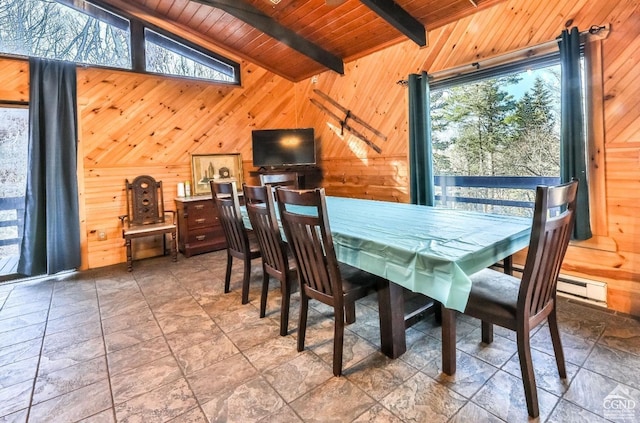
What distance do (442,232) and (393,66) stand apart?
9.33 ft

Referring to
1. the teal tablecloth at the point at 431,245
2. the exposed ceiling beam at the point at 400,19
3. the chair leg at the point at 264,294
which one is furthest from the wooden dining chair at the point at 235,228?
the exposed ceiling beam at the point at 400,19

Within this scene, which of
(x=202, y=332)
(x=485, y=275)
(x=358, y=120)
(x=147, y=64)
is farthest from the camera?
(x=358, y=120)

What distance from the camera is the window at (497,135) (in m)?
2.93

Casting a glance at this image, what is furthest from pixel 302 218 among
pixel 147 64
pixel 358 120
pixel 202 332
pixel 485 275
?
pixel 147 64

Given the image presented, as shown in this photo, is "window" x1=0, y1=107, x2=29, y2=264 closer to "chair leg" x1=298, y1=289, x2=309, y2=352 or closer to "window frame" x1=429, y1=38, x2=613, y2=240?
"chair leg" x1=298, y1=289, x2=309, y2=352

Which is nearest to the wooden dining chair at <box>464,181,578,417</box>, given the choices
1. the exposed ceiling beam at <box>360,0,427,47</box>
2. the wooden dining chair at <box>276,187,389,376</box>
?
the wooden dining chair at <box>276,187,389,376</box>

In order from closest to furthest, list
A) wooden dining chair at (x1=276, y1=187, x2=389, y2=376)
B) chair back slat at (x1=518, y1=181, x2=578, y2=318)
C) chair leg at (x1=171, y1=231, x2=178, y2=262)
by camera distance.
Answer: chair back slat at (x1=518, y1=181, x2=578, y2=318) < wooden dining chair at (x1=276, y1=187, x2=389, y2=376) < chair leg at (x1=171, y1=231, x2=178, y2=262)

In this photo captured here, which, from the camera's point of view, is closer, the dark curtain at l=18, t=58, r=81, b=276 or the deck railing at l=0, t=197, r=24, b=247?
the dark curtain at l=18, t=58, r=81, b=276

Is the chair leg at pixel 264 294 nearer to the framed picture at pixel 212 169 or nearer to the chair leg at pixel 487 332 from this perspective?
the chair leg at pixel 487 332

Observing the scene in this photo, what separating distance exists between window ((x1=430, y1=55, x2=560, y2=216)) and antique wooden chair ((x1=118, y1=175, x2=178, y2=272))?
3.30 m

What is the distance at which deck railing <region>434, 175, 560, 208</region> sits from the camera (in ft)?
10.0

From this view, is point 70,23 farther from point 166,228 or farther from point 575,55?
point 575,55

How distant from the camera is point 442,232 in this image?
1.85m

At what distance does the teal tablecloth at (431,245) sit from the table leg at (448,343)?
1.17 ft
